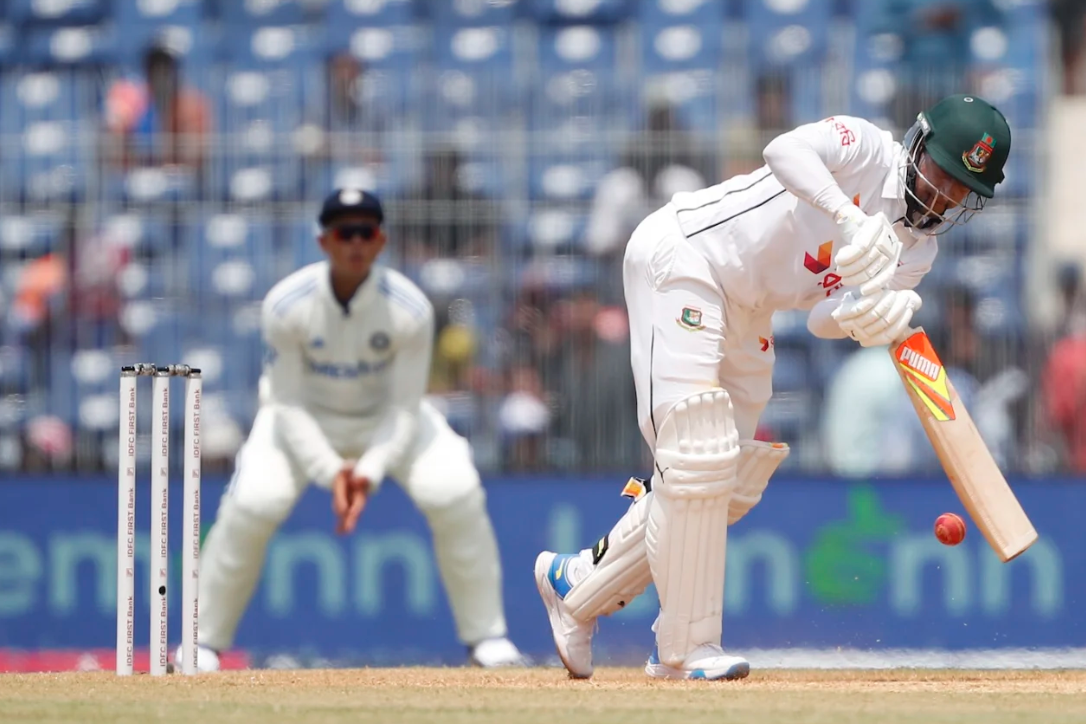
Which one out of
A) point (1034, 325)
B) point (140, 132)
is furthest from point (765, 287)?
point (140, 132)

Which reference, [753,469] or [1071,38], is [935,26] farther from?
[753,469]

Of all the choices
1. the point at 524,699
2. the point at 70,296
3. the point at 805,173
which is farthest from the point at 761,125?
the point at 524,699

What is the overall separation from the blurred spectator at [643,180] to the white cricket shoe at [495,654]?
257 centimetres

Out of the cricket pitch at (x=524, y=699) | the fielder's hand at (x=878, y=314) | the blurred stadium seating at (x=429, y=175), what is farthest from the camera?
the blurred stadium seating at (x=429, y=175)

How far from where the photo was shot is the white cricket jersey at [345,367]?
838 centimetres

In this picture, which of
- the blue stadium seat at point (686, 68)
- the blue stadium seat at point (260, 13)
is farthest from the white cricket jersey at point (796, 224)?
the blue stadium seat at point (260, 13)

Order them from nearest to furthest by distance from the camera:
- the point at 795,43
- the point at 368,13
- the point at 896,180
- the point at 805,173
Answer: the point at 805,173, the point at 896,180, the point at 795,43, the point at 368,13

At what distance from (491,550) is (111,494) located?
209cm

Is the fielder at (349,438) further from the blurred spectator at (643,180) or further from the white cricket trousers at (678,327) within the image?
the white cricket trousers at (678,327)

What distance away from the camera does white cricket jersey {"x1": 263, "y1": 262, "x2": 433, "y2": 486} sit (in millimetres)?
8375

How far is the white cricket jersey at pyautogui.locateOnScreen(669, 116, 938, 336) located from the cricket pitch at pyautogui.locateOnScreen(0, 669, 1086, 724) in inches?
47.2

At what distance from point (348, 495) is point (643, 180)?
2.85 meters

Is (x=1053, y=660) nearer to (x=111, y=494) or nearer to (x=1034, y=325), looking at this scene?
(x=1034, y=325)

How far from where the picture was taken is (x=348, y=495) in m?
Result: 8.34
